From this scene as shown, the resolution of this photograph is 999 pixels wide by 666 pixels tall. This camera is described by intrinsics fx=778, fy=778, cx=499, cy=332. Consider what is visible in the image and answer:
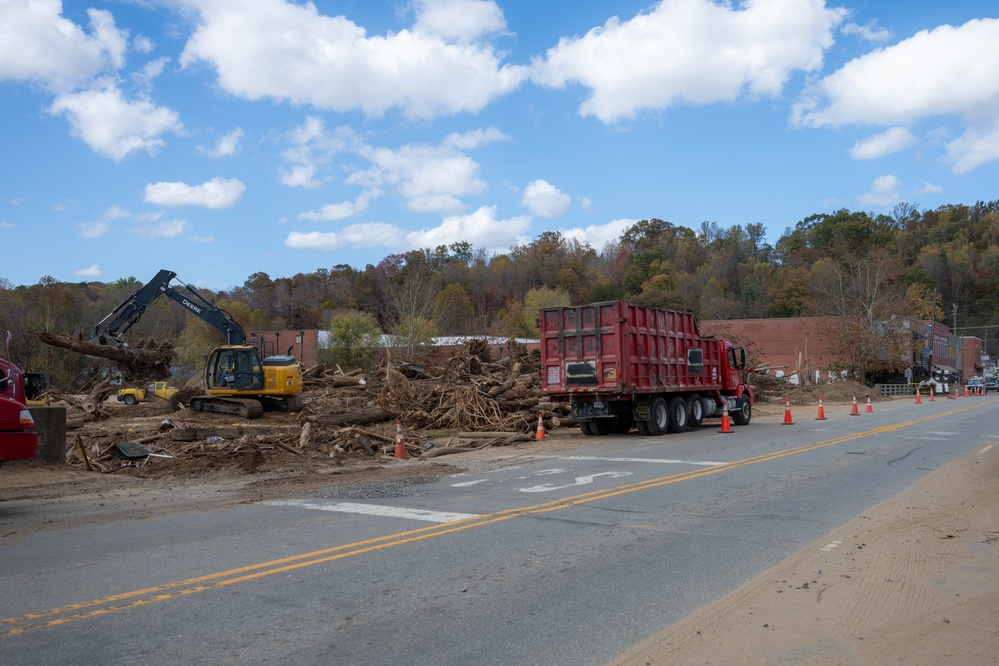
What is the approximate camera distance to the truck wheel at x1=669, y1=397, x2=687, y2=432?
883 inches

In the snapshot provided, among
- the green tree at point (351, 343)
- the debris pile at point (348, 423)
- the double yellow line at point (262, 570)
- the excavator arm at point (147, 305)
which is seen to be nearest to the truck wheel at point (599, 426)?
the debris pile at point (348, 423)

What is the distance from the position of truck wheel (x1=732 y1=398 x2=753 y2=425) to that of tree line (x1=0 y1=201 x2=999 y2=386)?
29468 mm

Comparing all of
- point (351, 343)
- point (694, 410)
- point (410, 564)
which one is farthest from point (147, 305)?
point (351, 343)

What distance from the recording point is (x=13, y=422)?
987cm

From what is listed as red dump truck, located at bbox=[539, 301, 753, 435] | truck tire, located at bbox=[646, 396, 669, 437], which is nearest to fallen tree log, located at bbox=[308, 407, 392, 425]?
red dump truck, located at bbox=[539, 301, 753, 435]

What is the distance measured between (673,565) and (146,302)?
79.4ft

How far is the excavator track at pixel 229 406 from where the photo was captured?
87.0ft

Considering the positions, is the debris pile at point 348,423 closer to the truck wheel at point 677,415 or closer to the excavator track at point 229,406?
the excavator track at point 229,406

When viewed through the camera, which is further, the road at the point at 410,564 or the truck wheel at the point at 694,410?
the truck wheel at the point at 694,410

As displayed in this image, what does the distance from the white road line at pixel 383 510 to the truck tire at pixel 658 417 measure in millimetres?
12556

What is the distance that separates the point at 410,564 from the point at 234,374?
21.6m

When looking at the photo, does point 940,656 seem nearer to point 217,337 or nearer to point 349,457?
point 349,457

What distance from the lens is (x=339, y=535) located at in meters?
8.30

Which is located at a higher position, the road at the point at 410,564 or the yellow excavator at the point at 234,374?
the yellow excavator at the point at 234,374
